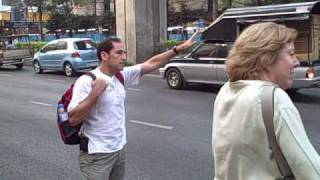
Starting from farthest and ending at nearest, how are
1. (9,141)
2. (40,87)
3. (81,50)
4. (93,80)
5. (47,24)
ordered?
(47,24) < (81,50) < (40,87) < (9,141) < (93,80)

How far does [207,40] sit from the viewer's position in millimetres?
15297

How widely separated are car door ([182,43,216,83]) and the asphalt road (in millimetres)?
390

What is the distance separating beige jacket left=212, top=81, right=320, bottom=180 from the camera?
77.5 inches

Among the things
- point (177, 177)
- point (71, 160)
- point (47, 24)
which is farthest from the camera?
point (47, 24)

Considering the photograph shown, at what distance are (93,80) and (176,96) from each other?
1066 cm

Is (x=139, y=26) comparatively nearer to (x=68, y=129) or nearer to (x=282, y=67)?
(x=68, y=129)

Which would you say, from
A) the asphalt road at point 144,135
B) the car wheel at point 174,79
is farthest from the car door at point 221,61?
the car wheel at point 174,79

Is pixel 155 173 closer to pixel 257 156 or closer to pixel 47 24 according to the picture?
pixel 257 156

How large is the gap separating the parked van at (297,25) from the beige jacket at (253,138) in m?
10.8

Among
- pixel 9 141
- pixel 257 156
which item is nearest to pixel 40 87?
pixel 9 141

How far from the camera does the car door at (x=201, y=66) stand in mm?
14992

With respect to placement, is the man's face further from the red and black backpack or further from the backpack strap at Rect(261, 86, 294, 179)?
the backpack strap at Rect(261, 86, 294, 179)

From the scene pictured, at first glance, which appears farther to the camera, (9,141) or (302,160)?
(9,141)

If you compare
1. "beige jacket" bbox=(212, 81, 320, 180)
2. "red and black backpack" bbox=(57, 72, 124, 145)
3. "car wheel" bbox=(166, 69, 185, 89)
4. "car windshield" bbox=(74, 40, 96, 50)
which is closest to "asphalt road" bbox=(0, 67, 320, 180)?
"car wheel" bbox=(166, 69, 185, 89)
